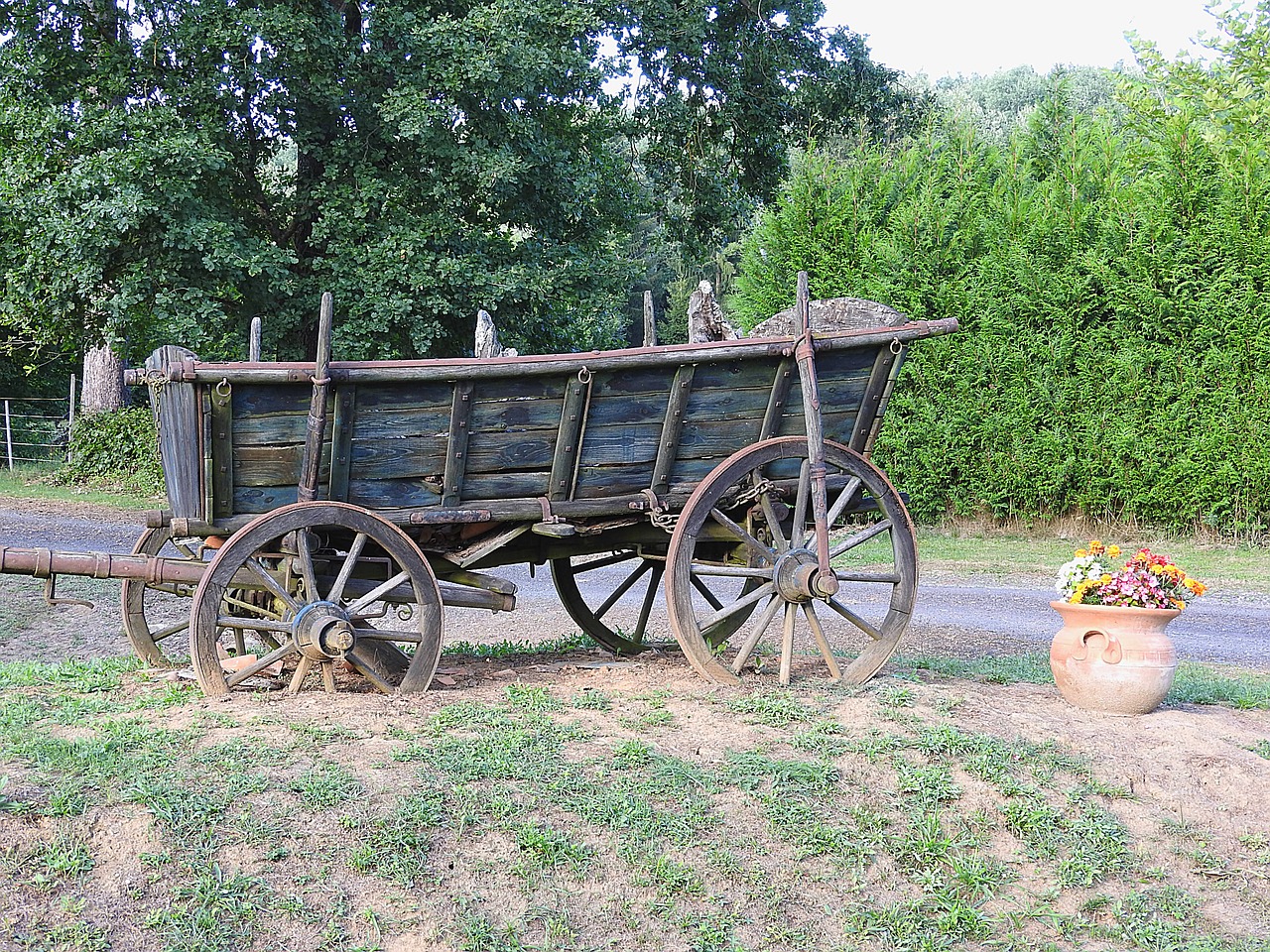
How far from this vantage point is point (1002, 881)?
151 inches

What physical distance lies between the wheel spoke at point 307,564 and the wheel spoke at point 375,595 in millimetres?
162

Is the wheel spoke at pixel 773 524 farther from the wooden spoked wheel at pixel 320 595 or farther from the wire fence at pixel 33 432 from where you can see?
the wire fence at pixel 33 432

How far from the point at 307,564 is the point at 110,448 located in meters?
15.7

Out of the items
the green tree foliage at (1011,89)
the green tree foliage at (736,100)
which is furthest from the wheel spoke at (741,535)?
the green tree foliage at (1011,89)

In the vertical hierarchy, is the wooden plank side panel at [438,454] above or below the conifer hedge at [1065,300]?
below

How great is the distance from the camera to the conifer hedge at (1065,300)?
39.4 ft

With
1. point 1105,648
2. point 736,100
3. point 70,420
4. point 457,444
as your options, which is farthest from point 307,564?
point 70,420

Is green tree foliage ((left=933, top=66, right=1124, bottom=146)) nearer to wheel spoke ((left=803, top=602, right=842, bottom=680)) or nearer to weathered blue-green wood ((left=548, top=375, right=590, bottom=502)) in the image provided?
wheel spoke ((left=803, top=602, right=842, bottom=680))

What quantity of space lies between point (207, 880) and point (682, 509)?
2.56m

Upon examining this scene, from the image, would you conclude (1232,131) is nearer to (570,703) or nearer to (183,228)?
(183,228)

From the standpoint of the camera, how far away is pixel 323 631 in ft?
15.6

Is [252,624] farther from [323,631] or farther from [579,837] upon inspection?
[579,837]

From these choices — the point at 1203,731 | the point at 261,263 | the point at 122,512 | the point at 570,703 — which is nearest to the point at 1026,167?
the point at 261,263

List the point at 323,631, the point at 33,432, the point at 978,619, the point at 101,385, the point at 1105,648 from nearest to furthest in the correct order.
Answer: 1. the point at 323,631
2. the point at 1105,648
3. the point at 978,619
4. the point at 101,385
5. the point at 33,432
